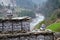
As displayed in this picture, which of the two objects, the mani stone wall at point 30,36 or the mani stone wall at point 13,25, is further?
the mani stone wall at point 13,25

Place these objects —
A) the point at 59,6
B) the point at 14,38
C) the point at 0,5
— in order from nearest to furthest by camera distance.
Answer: the point at 14,38, the point at 0,5, the point at 59,6

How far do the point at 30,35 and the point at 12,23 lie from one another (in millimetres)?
893

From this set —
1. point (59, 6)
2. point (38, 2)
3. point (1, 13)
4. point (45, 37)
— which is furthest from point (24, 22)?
point (38, 2)

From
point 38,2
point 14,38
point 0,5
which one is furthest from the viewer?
point 38,2

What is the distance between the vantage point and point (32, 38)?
24.7ft

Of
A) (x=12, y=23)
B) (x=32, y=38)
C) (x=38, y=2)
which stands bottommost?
(x=38, y=2)

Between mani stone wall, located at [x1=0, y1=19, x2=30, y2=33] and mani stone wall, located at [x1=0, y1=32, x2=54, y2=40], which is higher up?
mani stone wall, located at [x1=0, y1=19, x2=30, y2=33]

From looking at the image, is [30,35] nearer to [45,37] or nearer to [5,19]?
[45,37]

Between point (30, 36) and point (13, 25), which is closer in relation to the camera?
point (30, 36)

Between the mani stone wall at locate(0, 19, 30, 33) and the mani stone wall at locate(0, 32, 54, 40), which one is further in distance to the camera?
the mani stone wall at locate(0, 19, 30, 33)

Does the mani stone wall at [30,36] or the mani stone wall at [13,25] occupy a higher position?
A: the mani stone wall at [13,25]

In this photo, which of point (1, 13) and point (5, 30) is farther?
point (1, 13)

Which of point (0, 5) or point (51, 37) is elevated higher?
point (0, 5)

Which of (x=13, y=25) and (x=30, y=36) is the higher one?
(x=13, y=25)
